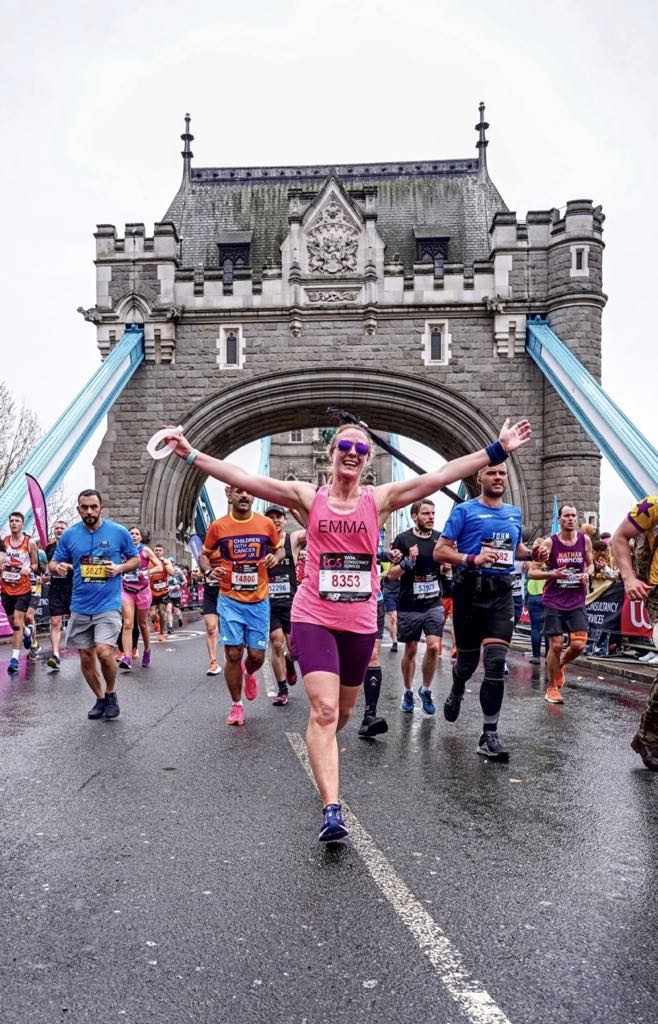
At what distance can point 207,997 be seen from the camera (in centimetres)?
246

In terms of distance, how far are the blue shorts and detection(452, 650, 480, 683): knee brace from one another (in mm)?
1732

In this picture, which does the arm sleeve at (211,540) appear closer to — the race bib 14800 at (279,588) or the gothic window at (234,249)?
the race bib 14800 at (279,588)

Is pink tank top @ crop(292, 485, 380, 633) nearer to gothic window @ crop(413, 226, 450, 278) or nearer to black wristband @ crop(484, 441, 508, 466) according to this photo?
black wristband @ crop(484, 441, 508, 466)

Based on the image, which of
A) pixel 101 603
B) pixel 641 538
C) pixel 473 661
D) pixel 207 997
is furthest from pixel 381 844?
pixel 101 603

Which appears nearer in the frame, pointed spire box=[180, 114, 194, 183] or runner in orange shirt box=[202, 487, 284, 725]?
runner in orange shirt box=[202, 487, 284, 725]

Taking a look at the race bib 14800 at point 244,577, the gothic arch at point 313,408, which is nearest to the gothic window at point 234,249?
the gothic arch at point 313,408

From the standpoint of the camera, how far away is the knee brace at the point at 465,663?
614 centimetres

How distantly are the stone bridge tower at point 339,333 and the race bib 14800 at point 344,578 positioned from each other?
73.1ft

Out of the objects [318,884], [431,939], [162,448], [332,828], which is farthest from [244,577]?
[431,939]

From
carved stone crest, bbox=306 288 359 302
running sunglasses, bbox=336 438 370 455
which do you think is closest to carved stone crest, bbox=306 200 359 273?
carved stone crest, bbox=306 288 359 302

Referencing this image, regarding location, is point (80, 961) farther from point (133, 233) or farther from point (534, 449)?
point (133, 233)

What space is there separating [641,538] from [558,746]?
5.27 feet

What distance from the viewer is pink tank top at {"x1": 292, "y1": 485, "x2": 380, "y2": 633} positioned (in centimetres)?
421

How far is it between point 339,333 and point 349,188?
6903mm
